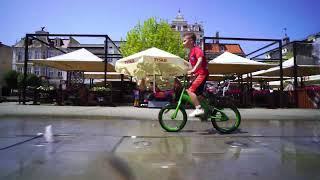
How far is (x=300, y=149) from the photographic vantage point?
4902mm

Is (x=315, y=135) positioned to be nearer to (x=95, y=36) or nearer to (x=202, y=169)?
(x=202, y=169)

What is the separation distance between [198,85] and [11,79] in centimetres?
7026

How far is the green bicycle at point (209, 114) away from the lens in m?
6.92

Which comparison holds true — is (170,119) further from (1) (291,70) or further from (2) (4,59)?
(2) (4,59)

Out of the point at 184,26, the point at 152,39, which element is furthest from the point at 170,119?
the point at 184,26

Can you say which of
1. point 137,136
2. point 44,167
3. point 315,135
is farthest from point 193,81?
point 44,167

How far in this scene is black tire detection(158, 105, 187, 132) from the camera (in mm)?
7094

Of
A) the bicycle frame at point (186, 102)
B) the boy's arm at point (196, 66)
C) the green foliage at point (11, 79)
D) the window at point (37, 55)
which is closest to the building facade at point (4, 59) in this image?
the green foliage at point (11, 79)

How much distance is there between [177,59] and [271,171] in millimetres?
11336

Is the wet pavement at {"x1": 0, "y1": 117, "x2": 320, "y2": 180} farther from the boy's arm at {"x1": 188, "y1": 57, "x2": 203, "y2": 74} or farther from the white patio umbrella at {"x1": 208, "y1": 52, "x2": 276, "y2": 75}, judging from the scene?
the white patio umbrella at {"x1": 208, "y1": 52, "x2": 276, "y2": 75}

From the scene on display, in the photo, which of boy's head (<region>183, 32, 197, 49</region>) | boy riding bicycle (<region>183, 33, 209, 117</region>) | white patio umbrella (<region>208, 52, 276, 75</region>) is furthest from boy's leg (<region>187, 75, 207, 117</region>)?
white patio umbrella (<region>208, 52, 276, 75</region>)

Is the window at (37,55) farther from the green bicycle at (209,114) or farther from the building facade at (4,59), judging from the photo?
the green bicycle at (209,114)

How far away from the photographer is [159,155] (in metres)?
4.44

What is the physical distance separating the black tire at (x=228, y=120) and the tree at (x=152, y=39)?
38.5 meters
